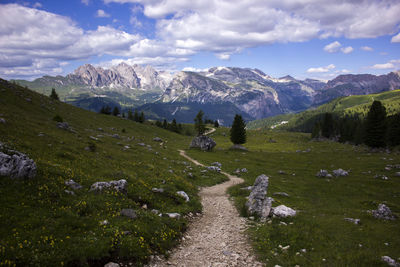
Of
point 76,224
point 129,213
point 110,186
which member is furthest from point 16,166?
point 129,213

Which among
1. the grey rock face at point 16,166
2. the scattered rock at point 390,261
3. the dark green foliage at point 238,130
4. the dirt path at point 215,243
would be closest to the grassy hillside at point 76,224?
the grey rock face at point 16,166

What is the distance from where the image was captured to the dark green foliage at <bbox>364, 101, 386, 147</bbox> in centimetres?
7262

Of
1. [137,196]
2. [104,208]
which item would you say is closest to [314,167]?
[137,196]

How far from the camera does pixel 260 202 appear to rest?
2072cm

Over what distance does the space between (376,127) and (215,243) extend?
281 ft

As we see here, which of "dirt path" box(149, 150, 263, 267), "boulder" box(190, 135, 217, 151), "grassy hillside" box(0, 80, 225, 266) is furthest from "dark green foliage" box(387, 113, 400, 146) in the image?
"grassy hillside" box(0, 80, 225, 266)

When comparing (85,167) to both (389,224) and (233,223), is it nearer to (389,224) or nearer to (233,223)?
(233,223)

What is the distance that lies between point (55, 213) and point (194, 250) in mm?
8817

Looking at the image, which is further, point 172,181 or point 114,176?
point 172,181

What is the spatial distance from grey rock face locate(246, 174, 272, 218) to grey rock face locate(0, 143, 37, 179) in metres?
18.7

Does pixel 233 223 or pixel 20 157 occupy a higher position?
pixel 20 157

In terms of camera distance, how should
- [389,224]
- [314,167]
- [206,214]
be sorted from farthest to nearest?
[314,167] < [206,214] < [389,224]

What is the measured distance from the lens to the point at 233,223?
1891cm

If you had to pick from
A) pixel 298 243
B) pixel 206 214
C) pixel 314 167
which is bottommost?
pixel 314 167
